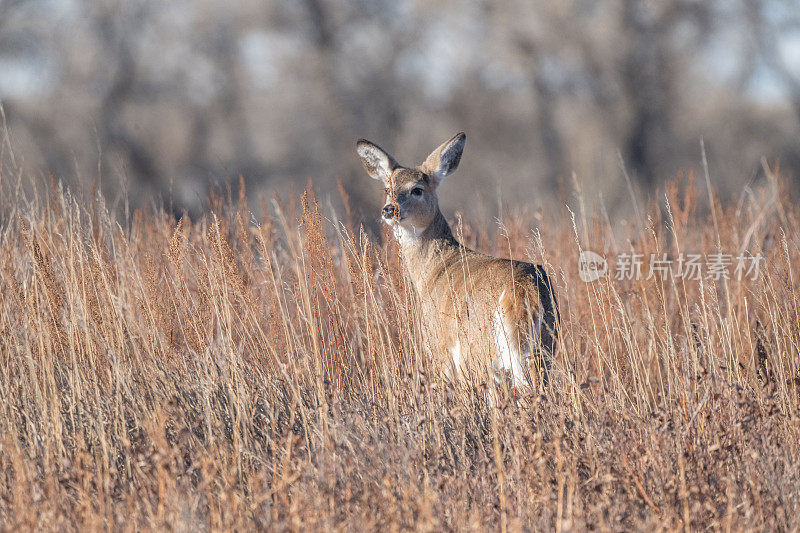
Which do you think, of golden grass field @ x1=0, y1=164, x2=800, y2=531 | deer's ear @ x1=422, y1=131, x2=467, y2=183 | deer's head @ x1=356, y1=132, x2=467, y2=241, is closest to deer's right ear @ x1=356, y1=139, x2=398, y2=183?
deer's head @ x1=356, y1=132, x2=467, y2=241

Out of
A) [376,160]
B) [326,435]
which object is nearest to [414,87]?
[376,160]

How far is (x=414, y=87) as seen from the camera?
73.2 ft

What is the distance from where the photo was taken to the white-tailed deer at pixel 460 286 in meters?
4.10

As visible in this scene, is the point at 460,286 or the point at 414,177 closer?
the point at 460,286

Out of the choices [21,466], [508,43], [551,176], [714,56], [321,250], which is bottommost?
[21,466]

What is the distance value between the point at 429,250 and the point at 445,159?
2.10ft

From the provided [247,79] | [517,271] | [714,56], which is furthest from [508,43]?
[517,271]

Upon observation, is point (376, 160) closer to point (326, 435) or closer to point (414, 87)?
point (326, 435)

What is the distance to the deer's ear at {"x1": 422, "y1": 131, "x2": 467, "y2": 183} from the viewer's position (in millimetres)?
5590

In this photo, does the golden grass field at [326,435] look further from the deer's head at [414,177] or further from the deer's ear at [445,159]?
the deer's ear at [445,159]

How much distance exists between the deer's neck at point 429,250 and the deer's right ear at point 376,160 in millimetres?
426

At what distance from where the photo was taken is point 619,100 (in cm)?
2131

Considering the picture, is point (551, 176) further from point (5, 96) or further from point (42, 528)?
point (42, 528)

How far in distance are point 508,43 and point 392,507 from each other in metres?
20.3
